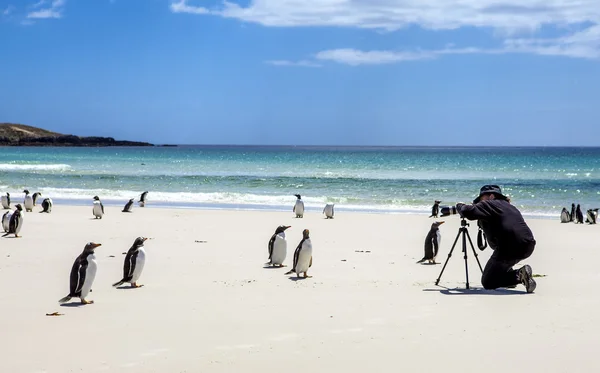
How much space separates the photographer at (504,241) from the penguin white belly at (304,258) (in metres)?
2.18

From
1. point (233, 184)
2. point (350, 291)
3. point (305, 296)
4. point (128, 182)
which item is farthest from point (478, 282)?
point (128, 182)

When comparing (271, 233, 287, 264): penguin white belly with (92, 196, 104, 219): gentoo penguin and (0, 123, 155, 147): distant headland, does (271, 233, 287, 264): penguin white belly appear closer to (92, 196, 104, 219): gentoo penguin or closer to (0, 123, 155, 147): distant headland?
(92, 196, 104, 219): gentoo penguin

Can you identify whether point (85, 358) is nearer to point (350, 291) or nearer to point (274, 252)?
point (350, 291)

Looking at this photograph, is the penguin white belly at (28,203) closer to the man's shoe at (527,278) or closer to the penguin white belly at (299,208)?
the penguin white belly at (299,208)

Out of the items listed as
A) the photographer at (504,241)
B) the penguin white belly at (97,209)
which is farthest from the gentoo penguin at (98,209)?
the photographer at (504,241)

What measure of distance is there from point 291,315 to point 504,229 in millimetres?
2672

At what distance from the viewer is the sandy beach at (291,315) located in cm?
541

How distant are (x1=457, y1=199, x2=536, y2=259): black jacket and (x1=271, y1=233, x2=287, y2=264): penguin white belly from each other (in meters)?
3.09

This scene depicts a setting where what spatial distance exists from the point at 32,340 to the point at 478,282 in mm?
5299

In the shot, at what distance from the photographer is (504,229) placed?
7.89m

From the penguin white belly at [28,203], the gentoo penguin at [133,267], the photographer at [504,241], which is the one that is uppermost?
the photographer at [504,241]

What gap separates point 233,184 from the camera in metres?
39.5

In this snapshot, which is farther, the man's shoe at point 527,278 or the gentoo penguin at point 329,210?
the gentoo penguin at point 329,210

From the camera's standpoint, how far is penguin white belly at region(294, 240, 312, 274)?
Result: 29.8ft
